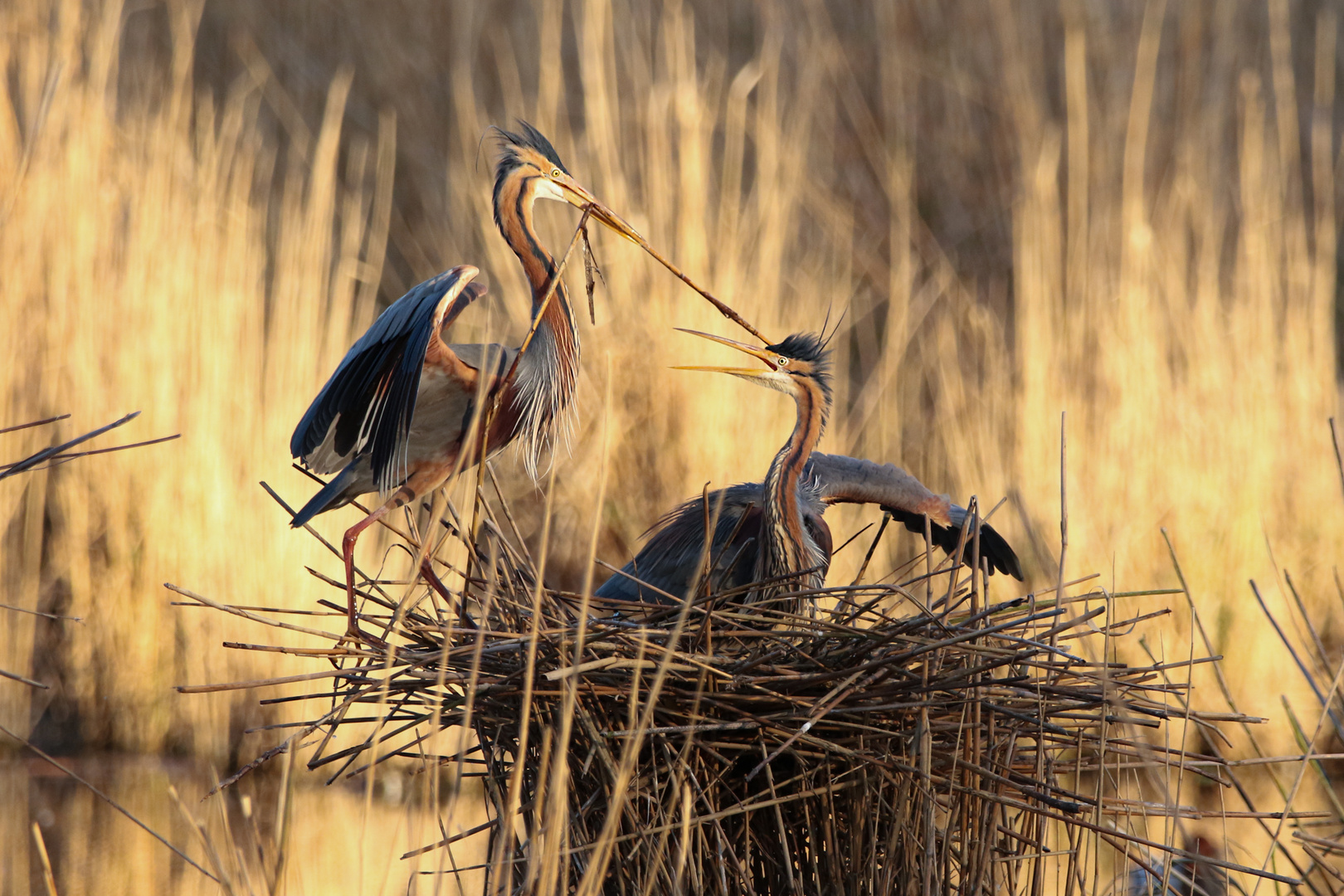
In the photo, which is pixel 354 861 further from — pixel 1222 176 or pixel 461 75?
pixel 1222 176

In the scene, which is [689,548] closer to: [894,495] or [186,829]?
[894,495]

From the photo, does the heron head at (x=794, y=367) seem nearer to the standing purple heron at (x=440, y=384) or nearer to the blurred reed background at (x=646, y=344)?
the standing purple heron at (x=440, y=384)

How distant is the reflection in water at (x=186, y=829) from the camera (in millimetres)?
3812

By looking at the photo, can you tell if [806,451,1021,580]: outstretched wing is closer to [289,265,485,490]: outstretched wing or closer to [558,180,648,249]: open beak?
[558,180,648,249]: open beak

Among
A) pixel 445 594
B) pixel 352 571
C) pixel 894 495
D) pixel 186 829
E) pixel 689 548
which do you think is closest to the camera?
pixel 445 594

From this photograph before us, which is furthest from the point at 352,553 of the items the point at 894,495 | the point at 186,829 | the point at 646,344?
the point at 646,344

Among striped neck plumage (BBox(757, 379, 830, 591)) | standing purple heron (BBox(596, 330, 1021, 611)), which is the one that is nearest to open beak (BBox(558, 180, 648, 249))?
standing purple heron (BBox(596, 330, 1021, 611))

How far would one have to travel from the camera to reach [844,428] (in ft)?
19.0

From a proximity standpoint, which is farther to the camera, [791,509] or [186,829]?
[186,829]

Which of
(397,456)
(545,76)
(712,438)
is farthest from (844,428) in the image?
(397,456)

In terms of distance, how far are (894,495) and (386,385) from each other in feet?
3.27

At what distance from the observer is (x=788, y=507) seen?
108 inches

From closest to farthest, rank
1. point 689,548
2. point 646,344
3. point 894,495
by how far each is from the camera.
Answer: point 894,495 → point 689,548 → point 646,344

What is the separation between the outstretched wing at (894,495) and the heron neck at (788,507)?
14cm
